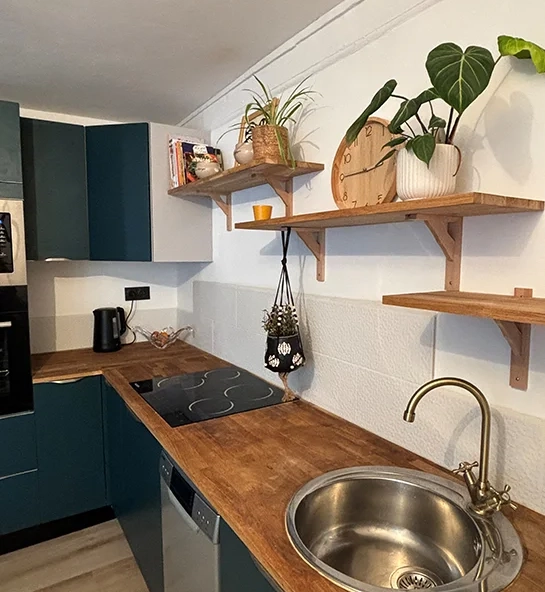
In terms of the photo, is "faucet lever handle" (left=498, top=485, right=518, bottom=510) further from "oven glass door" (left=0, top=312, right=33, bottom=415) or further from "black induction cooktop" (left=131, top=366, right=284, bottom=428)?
"oven glass door" (left=0, top=312, right=33, bottom=415)

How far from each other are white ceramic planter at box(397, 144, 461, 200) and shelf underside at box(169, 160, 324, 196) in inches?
24.0

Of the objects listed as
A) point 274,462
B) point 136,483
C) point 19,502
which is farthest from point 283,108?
point 19,502

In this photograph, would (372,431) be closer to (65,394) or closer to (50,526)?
(65,394)

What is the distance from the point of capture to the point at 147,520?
1.71 meters

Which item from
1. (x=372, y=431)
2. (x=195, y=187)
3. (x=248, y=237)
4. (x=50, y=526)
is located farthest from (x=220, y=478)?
(x=50, y=526)

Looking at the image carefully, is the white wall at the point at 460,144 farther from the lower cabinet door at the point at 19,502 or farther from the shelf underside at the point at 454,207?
the lower cabinet door at the point at 19,502

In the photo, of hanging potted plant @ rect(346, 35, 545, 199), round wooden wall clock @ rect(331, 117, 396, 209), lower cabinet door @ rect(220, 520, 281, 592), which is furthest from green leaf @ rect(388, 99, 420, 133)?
lower cabinet door @ rect(220, 520, 281, 592)

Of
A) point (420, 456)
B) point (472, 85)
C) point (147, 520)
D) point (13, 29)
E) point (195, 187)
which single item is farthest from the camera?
point (195, 187)

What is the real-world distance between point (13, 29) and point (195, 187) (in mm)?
898

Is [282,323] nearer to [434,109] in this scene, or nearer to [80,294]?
[434,109]

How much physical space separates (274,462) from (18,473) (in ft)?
4.88

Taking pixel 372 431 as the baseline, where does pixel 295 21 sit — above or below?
above

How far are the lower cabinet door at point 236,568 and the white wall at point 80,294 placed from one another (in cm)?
201

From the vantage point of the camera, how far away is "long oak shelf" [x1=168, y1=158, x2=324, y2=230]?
5.29 feet
